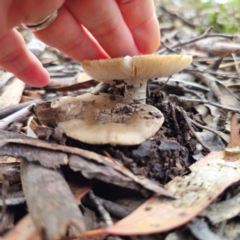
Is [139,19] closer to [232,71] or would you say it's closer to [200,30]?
[232,71]

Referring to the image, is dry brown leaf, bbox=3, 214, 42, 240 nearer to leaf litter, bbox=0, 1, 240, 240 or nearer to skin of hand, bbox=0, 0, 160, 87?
leaf litter, bbox=0, 1, 240, 240

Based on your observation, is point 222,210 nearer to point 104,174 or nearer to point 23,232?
point 104,174

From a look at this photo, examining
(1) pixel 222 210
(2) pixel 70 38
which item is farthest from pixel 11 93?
(1) pixel 222 210

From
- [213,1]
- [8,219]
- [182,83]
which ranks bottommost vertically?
[213,1]

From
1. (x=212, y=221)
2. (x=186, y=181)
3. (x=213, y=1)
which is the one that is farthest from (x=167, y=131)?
(x=213, y=1)

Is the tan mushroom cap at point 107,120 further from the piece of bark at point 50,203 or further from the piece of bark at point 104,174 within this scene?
the piece of bark at point 50,203

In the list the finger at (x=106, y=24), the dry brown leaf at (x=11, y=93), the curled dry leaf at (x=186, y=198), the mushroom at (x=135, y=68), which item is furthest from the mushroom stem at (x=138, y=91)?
the dry brown leaf at (x=11, y=93)

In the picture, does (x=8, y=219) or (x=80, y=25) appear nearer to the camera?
(x=8, y=219)
